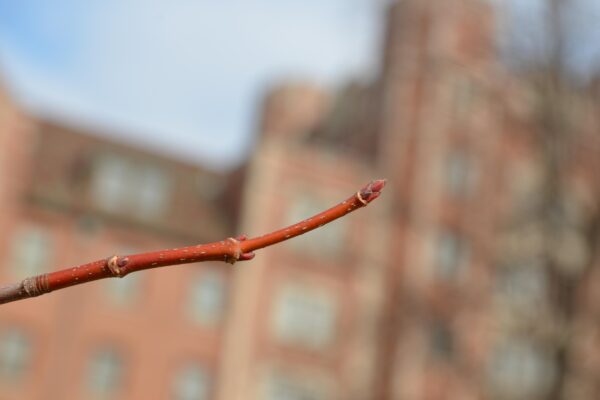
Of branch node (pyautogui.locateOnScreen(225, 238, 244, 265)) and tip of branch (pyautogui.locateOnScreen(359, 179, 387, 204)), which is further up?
tip of branch (pyautogui.locateOnScreen(359, 179, 387, 204))

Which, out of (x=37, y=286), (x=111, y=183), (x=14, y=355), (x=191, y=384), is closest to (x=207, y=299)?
(x=191, y=384)

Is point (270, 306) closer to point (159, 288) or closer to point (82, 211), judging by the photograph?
point (159, 288)

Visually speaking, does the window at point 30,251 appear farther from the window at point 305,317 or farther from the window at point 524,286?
the window at point 524,286

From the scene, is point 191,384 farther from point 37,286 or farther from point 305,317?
point 37,286

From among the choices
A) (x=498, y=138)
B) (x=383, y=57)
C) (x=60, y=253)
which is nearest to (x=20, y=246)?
(x=60, y=253)

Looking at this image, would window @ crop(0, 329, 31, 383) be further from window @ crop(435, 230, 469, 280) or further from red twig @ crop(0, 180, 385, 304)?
red twig @ crop(0, 180, 385, 304)

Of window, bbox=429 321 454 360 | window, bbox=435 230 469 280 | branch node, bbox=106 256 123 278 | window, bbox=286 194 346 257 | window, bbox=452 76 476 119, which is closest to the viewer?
branch node, bbox=106 256 123 278

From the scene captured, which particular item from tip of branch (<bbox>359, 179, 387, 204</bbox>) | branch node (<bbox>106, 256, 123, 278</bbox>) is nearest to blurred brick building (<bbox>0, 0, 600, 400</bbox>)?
tip of branch (<bbox>359, 179, 387, 204</bbox>)

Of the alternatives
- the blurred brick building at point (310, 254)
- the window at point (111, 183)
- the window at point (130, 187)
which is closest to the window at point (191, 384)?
the blurred brick building at point (310, 254)
